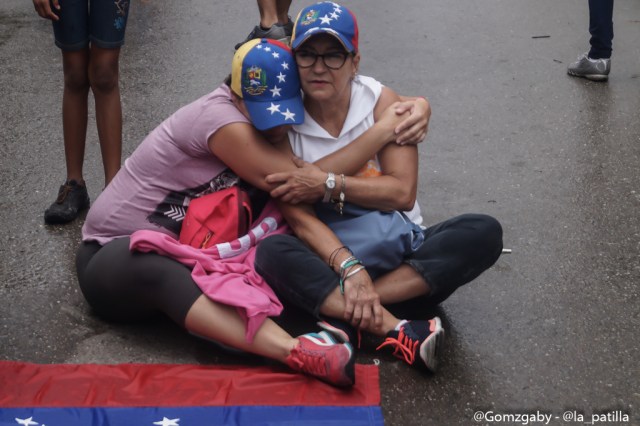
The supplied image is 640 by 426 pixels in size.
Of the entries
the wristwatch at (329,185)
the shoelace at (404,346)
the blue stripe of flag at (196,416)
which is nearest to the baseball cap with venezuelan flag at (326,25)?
the wristwatch at (329,185)

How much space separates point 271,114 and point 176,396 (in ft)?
3.14

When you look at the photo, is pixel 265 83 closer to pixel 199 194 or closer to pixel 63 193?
pixel 199 194

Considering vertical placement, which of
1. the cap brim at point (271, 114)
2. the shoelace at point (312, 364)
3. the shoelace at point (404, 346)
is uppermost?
the cap brim at point (271, 114)

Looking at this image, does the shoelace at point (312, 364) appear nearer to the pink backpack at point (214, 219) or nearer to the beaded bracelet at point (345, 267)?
the beaded bracelet at point (345, 267)

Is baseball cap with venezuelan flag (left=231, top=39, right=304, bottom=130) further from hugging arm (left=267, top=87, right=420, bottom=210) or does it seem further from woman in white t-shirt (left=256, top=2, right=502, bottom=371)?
hugging arm (left=267, top=87, right=420, bottom=210)

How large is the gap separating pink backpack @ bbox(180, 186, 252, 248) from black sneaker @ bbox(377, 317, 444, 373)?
0.65m

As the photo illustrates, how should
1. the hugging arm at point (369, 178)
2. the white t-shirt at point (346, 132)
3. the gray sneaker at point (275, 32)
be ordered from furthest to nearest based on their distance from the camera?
1. the gray sneaker at point (275, 32)
2. the white t-shirt at point (346, 132)
3. the hugging arm at point (369, 178)

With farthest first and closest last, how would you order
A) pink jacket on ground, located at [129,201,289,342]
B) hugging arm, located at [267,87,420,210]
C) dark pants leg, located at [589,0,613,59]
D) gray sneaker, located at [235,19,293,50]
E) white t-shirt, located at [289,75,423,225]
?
dark pants leg, located at [589,0,613,59] < gray sneaker, located at [235,19,293,50] < white t-shirt, located at [289,75,423,225] < hugging arm, located at [267,87,420,210] < pink jacket on ground, located at [129,201,289,342]

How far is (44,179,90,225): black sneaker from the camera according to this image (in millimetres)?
4223

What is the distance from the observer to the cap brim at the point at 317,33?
3.24 meters

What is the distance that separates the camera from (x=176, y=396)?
9.75 feet

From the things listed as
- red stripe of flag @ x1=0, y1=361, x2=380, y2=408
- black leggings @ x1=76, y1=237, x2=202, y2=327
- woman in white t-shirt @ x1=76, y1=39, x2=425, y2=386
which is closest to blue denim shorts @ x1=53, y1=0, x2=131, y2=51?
woman in white t-shirt @ x1=76, y1=39, x2=425, y2=386

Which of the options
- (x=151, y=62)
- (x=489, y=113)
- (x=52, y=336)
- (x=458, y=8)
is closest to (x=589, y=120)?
(x=489, y=113)

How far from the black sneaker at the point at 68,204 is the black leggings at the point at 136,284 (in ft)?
2.89
